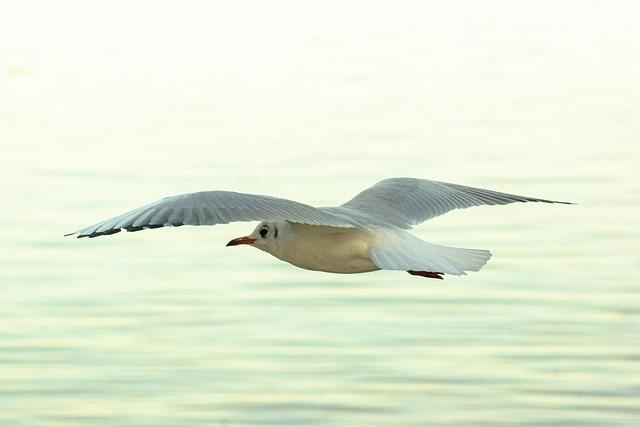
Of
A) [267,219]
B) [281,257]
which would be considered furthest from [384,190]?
[267,219]

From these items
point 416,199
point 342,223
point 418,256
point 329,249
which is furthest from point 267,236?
point 416,199

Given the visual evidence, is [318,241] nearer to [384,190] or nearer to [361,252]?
[361,252]

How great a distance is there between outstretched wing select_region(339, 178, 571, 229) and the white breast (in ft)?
1.83

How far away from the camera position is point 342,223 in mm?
8133

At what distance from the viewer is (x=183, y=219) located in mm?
7730

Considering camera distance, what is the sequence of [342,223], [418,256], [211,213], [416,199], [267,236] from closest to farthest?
[211,213] < [342,223] < [418,256] < [267,236] < [416,199]

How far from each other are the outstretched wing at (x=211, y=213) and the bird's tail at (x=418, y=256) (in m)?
0.24

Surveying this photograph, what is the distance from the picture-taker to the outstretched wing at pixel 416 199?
9148 millimetres

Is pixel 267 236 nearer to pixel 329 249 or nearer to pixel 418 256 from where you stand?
pixel 329 249

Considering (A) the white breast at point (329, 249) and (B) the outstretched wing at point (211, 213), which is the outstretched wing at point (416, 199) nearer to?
(A) the white breast at point (329, 249)

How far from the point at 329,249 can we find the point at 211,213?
0.73 m

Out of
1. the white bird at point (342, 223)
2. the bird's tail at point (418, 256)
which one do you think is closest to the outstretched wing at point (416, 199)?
the white bird at point (342, 223)

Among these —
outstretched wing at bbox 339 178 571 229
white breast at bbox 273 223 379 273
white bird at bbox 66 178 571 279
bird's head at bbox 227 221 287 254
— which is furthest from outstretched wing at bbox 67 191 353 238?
outstretched wing at bbox 339 178 571 229

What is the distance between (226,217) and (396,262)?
79 centimetres
